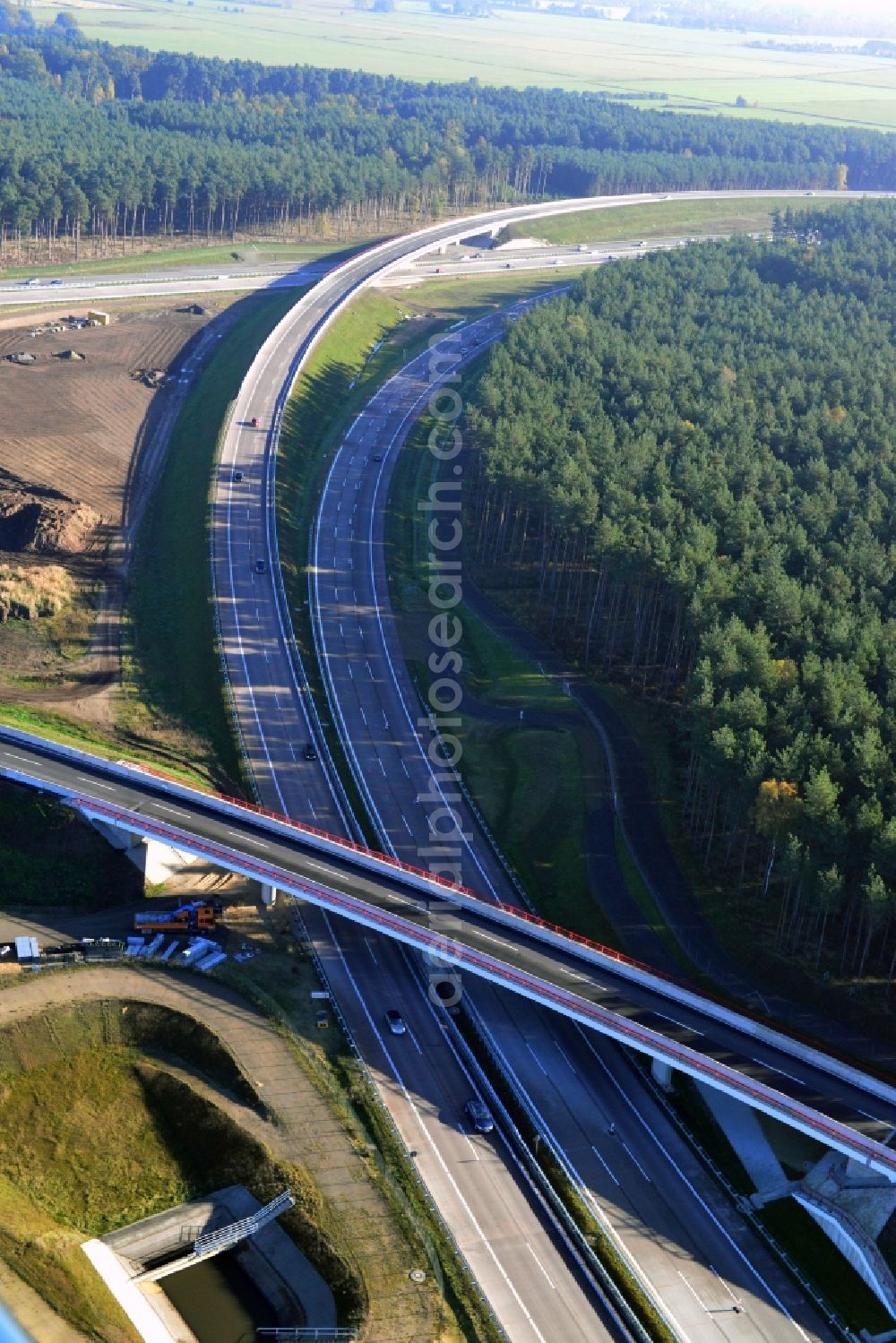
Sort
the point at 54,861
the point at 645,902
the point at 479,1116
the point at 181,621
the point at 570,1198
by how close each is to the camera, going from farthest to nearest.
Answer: the point at 181,621 → the point at 645,902 → the point at 54,861 → the point at 479,1116 → the point at 570,1198

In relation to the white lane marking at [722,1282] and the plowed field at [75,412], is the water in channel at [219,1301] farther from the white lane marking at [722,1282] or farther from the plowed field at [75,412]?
the plowed field at [75,412]

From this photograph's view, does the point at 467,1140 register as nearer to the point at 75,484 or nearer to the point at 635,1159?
the point at 635,1159

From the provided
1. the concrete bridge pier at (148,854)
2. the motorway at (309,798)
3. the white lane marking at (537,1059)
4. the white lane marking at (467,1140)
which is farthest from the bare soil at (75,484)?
the white lane marking at (467,1140)

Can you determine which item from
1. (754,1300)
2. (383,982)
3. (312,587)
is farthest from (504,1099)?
(312,587)

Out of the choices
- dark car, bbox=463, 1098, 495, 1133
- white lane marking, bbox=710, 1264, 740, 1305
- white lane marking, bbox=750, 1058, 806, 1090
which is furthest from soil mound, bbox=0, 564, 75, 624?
white lane marking, bbox=710, 1264, 740, 1305

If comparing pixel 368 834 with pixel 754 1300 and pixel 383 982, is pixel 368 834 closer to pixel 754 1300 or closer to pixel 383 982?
pixel 383 982

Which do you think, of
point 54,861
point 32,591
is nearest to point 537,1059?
point 54,861
